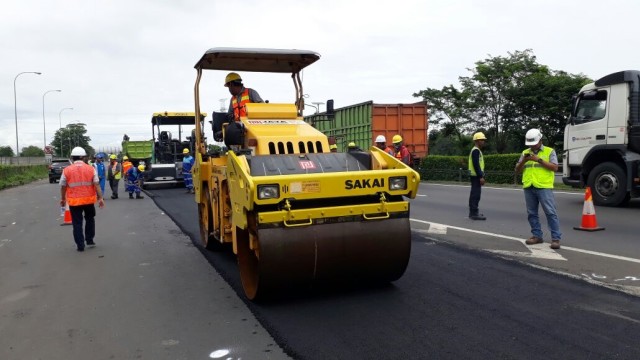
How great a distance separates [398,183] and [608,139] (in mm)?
8712

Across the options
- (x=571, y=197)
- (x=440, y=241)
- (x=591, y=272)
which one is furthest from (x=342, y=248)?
(x=571, y=197)

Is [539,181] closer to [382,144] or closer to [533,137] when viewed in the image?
[533,137]

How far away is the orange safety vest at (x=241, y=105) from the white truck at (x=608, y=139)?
8586mm

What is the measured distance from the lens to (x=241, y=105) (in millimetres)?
6438

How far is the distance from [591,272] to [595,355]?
2.49 m

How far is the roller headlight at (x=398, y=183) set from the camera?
15.6 ft

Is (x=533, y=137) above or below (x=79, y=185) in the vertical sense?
above

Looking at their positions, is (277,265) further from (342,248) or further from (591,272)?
(591,272)

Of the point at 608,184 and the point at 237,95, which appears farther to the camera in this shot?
the point at 608,184

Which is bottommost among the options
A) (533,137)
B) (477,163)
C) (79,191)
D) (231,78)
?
(79,191)

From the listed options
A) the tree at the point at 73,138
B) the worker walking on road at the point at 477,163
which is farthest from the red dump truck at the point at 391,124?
the tree at the point at 73,138

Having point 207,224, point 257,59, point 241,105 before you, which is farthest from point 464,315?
point 257,59

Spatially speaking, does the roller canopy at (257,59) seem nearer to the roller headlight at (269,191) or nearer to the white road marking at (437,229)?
the roller headlight at (269,191)

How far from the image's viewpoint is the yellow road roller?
4375 millimetres
